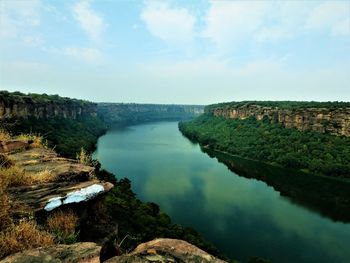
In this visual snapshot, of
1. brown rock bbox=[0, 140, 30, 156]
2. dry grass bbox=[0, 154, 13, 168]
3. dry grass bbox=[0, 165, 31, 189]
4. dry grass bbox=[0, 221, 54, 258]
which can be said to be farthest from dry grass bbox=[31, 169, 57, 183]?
brown rock bbox=[0, 140, 30, 156]

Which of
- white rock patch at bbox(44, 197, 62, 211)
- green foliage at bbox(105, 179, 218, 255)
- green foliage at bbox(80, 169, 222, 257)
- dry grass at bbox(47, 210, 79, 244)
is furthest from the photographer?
green foliage at bbox(105, 179, 218, 255)

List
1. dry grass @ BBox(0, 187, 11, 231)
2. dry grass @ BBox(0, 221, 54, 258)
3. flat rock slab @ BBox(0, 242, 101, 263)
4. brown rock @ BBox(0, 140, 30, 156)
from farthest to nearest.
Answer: brown rock @ BBox(0, 140, 30, 156)
dry grass @ BBox(0, 187, 11, 231)
dry grass @ BBox(0, 221, 54, 258)
flat rock slab @ BBox(0, 242, 101, 263)

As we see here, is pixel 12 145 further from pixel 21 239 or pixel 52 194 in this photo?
pixel 21 239

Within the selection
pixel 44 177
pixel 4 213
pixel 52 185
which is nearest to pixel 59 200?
pixel 52 185

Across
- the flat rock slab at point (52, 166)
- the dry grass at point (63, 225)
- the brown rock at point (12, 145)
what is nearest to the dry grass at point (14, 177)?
the flat rock slab at point (52, 166)

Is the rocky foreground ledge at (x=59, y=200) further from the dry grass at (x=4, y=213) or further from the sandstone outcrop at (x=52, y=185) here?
the dry grass at (x=4, y=213)

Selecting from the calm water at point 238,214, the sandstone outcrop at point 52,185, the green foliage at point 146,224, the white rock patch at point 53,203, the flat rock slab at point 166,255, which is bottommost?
the calm water at point 238,214

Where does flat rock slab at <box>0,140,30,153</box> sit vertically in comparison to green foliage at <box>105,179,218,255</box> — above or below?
above

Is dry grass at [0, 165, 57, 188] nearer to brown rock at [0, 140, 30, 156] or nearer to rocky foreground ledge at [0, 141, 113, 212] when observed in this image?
rocky foreground ledge at [0, 141, 113, 212]

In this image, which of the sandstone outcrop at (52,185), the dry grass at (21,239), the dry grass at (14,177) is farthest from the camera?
the dry grass at (14,177)
